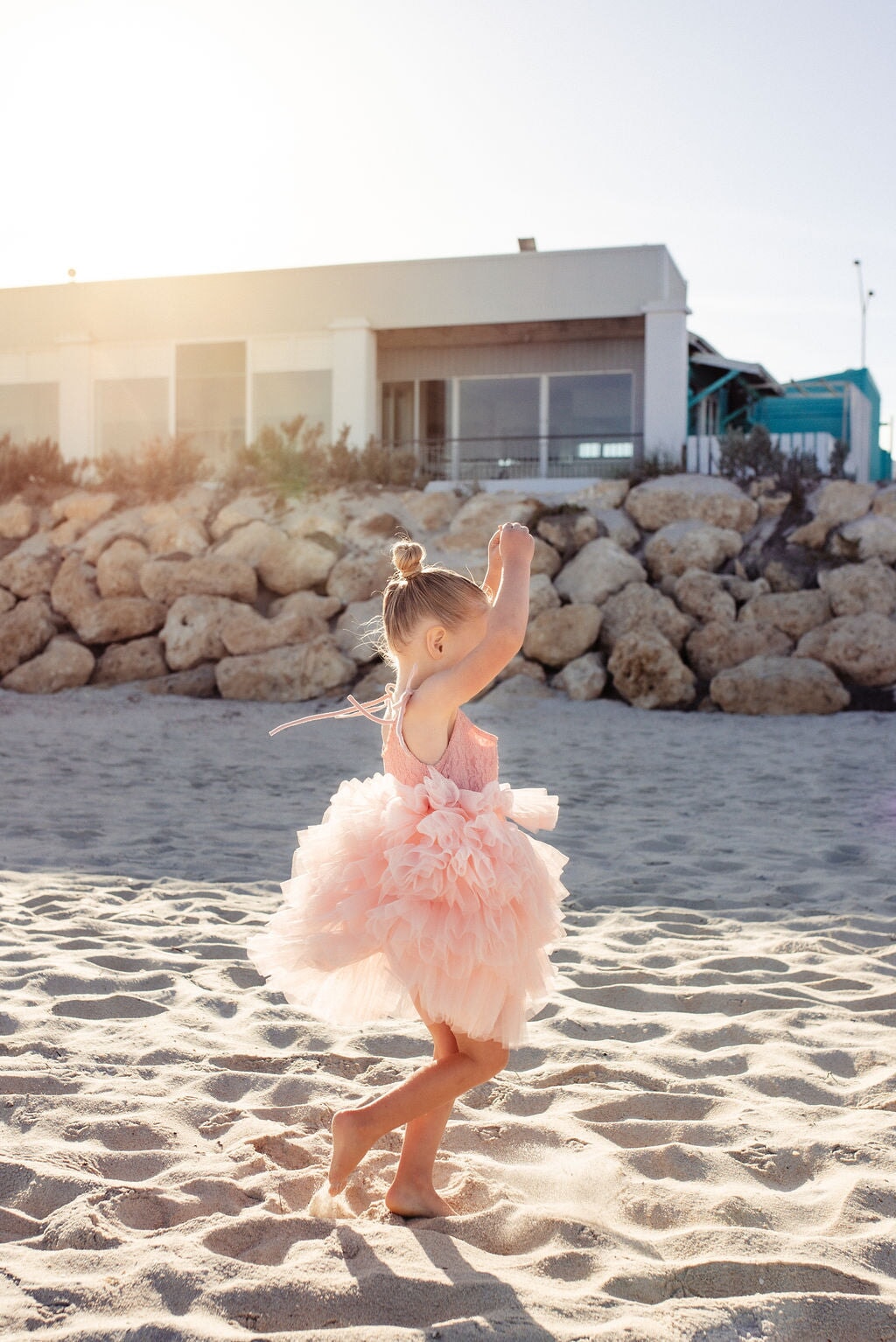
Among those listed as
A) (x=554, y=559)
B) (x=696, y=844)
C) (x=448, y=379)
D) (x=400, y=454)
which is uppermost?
(x=448, y=379)

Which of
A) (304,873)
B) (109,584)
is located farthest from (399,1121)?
(109,584)

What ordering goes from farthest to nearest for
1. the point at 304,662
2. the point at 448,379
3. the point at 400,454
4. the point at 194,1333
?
the point at 448,379, the point at 400,454, the point at 304,662, the point at 194,1333

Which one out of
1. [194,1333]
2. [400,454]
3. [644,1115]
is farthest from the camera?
[400,454]

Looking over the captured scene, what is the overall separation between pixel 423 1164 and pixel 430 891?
2.06 ft

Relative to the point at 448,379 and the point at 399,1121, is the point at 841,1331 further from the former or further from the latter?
the point at 448,379

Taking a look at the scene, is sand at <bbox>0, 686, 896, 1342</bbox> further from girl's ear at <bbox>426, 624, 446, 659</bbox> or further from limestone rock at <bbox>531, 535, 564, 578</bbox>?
limestone rock at <bbox>531, 535, 564, 578</bbox>

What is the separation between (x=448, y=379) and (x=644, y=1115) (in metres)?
18.2

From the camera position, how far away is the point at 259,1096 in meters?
3.01

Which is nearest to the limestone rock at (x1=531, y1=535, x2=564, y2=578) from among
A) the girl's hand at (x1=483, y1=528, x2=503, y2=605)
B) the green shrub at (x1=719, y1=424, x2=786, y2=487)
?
the green shrub at (x1=719, y1=424, x2=786, y2=487)

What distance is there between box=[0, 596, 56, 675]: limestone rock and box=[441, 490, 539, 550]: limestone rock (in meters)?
4.79

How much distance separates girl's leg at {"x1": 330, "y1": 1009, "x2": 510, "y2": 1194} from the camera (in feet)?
7.80

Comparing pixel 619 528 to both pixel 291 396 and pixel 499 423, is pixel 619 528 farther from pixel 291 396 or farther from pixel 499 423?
pixel 291 396

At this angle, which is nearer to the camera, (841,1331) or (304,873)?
(841,1331)

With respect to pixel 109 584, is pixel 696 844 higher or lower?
lower
